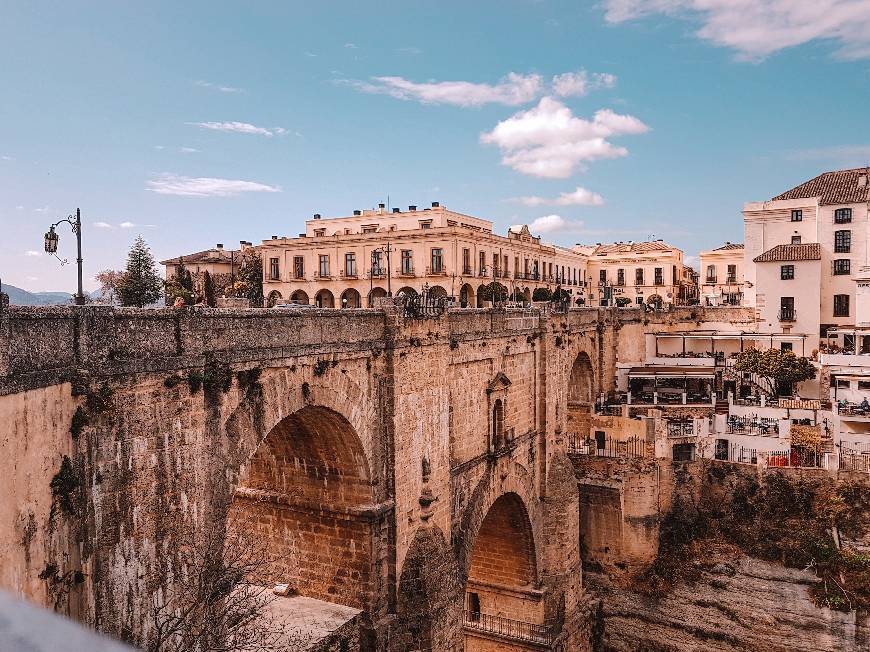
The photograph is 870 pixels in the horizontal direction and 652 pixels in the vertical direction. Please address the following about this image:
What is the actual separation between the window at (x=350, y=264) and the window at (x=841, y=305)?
89.4ft

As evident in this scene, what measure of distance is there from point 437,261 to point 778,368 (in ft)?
60.9

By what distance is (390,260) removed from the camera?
3828cm

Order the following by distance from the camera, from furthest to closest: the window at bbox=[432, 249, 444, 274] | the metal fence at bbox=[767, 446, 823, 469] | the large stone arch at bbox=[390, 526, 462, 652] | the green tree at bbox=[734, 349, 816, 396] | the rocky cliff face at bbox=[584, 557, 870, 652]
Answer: the window at bbox=[432, 249, 444, 274], the green tree at bbox=[734, 349, 816, 396], the metal fence at bbox=[767, 446, 823, 469], the rocky cliff face at bbox=[584, 557, 870, 652], the large stone arch at bbox=[390, 526, 462, 652]

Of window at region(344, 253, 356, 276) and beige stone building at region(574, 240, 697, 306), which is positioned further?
beige stone building at region(574, 240, 697, 306)

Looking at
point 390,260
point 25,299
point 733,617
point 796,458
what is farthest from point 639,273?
point 25,299

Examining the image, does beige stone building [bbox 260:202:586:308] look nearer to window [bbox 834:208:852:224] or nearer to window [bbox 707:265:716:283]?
window [bbox 834:208:852:224]

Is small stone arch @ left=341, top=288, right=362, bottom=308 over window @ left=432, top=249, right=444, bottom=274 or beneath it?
beneath

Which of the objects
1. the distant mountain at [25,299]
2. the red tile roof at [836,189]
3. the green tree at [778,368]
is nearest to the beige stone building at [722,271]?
the red tile roof at [836,189]

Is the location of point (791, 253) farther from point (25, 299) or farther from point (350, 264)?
point (25, 299)

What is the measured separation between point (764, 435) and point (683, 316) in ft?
44.4

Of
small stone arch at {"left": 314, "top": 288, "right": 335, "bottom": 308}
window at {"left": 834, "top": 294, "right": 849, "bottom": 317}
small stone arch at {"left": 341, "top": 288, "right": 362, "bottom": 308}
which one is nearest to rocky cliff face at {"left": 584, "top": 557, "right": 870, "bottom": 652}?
window at {"left": 834, "top": 294, "right": 849, "bottom": 317}

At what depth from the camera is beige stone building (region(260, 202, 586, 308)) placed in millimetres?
38438

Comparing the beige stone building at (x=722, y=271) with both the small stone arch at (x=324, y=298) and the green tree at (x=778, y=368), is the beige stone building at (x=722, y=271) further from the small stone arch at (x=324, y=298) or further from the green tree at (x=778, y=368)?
the small stone arch at (x=324, y=298)

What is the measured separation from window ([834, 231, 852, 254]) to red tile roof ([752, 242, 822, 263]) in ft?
3.24
